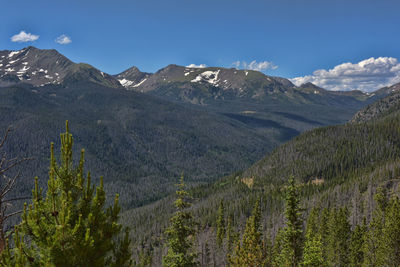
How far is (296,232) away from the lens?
32.1 m

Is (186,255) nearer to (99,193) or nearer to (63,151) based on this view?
(99,193)

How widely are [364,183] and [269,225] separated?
56.5 meters

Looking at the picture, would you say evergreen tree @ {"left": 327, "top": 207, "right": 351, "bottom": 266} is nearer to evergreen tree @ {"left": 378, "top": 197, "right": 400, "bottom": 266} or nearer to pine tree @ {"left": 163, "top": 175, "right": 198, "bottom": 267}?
evergreen tree @ {"left": 378, "top": 197, "right": 400, "bottom": 266}

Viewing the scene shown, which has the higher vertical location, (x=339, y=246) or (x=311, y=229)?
(x=311, y=229)

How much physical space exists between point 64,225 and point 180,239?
16429 mm

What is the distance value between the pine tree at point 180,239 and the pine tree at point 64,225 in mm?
12156

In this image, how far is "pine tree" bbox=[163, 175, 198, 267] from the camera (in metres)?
25.4

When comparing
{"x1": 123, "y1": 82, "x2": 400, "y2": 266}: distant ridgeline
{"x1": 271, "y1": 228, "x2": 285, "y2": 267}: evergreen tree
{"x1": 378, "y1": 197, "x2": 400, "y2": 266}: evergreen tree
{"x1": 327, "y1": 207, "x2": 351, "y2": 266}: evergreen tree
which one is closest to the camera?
{"x1": 123, "y1": 82, "x2": 400, "y2": 266}: distant ridgeline

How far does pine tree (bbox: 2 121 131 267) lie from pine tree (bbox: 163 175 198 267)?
12.2 m

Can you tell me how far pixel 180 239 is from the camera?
26.5 meters

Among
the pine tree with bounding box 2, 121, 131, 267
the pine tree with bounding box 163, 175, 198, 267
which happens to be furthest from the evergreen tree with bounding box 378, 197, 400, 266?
the pine tree with bounding box 2, 121, 131, 267

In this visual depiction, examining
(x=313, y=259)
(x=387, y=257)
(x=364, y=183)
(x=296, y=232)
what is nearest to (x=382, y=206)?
(x=387, y=257)

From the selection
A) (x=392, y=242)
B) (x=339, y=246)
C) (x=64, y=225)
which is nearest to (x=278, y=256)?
(x=392, y=242)

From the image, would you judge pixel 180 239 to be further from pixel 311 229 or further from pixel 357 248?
pixel 311 229
